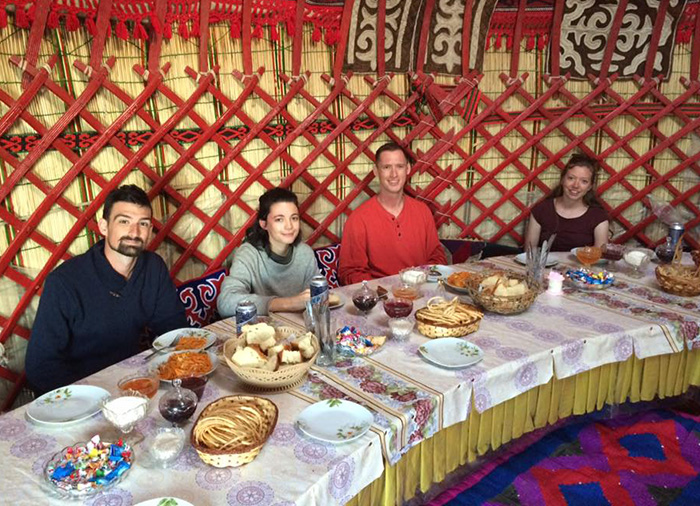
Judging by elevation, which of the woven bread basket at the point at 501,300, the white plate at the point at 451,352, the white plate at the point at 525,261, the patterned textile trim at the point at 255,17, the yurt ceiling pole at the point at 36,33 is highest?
the patterned textile trim at the point at 255,17

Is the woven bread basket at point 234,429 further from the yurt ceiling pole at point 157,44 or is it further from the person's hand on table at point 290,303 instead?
the yurt ceiling pole at point 157,44

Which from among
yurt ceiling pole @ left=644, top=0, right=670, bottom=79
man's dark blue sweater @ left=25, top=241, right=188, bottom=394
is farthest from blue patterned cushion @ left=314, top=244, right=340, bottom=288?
yurt ceiling pole @ left=644, top=0, right=670, bottom=79

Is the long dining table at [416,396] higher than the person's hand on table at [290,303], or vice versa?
the person's hand on table at [290,303]

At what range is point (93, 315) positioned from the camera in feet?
5.92

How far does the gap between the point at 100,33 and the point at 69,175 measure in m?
0.56

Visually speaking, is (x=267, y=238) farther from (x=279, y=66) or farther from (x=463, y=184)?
(x=463, y=184)

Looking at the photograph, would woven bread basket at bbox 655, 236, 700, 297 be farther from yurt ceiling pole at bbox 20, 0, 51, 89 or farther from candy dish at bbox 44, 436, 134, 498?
yurt ceiling pole at bbox 20, 0, 51, 89

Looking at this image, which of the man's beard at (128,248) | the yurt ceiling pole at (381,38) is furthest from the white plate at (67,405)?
the yurt ceiling pole at (381,38)

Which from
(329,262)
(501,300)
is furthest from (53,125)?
(501,300)

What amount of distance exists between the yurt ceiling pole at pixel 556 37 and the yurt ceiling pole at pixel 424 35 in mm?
781

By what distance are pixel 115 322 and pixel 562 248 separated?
7.32 ft

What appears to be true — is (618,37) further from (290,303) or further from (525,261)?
(290,303)

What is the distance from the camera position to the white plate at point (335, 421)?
1.11 meters

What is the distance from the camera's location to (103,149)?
226 cm
